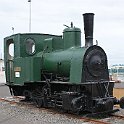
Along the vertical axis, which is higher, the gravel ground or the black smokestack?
the black smokestack

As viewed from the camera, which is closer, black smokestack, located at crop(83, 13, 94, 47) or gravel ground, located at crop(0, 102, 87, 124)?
gravel ground, located at crop(0, 102, 87, 124)

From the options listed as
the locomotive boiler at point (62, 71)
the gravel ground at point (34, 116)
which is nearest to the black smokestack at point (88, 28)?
the locomotive boiler at point (62, 71)

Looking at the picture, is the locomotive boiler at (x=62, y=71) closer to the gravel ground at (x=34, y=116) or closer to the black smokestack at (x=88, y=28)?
the black smokestack at (x=88, y=28)

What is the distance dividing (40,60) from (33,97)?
1.62m

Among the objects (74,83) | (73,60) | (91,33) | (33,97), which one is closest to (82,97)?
(74,83)

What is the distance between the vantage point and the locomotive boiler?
11.4m

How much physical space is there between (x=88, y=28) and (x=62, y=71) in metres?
2.02

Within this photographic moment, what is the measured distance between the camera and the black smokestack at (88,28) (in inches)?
462

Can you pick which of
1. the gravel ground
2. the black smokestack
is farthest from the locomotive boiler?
the gravel ground

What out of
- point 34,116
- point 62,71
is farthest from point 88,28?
point 34,116

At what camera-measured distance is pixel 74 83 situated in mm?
11625

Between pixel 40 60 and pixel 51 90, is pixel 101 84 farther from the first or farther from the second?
pixel 40 60

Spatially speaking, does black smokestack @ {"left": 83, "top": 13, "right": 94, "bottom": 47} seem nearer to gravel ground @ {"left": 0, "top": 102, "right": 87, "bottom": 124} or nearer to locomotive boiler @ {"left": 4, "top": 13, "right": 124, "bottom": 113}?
locomotive boiler @ {"left": 4, "top": 13, "right": 124, "bottom": 113}

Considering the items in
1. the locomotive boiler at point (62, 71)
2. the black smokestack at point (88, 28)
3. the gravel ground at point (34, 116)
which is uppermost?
the black smokestack at point (88, 28)
